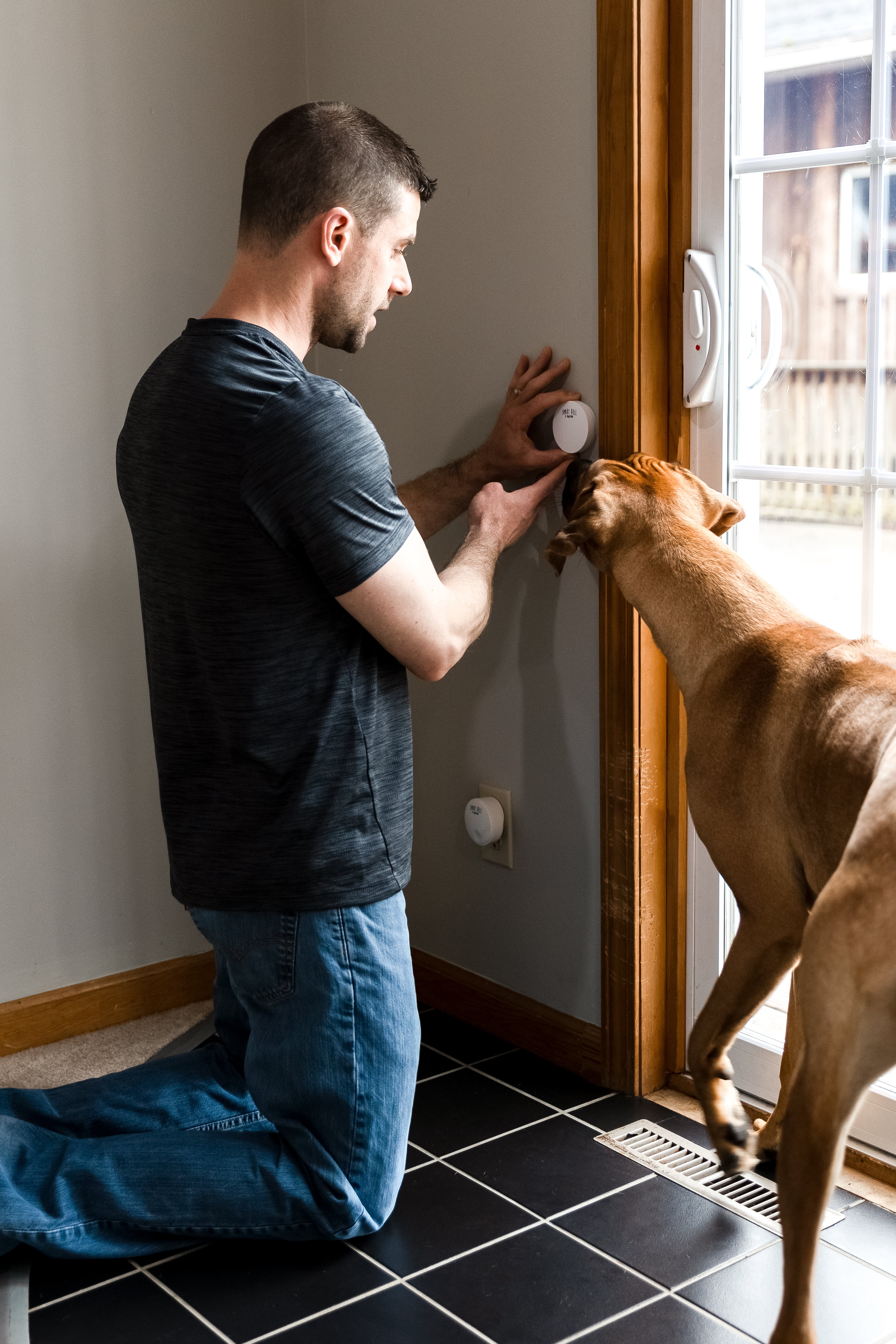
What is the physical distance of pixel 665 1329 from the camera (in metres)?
1.58

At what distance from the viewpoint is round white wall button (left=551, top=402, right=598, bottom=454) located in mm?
2029

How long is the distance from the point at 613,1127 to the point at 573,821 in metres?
0.50

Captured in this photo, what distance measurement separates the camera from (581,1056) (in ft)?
7.36

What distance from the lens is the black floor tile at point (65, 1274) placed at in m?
1.70

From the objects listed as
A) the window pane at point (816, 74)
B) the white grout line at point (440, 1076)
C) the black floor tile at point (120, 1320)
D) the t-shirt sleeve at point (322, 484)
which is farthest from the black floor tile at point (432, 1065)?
the window pane at point (816, 74)

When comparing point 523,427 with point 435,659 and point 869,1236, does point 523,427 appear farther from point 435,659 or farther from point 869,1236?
point 869,1236

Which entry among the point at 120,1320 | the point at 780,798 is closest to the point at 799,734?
the point at 780,798

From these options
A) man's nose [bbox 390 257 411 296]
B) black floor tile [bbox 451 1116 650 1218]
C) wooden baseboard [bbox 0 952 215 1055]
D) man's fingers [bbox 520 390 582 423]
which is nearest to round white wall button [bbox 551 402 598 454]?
man's fingers [bbox 520 390 582 423]

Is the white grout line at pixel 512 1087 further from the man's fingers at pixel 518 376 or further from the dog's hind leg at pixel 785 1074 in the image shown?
the man's fingers at pixel 518 376

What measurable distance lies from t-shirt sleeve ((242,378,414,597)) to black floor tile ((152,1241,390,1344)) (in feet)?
2.97

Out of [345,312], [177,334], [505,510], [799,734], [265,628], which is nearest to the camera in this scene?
[799,734]

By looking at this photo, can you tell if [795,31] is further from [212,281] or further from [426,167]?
[212,281]

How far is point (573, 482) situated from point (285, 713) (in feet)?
1.88

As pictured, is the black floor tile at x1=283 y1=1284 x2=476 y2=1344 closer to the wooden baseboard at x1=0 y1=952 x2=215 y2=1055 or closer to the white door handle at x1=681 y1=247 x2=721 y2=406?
the wooden baseboard at x1=0 y1=952 x2=215 y2=1055
